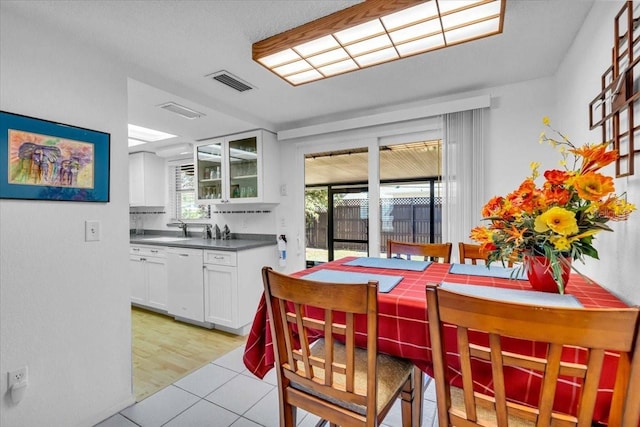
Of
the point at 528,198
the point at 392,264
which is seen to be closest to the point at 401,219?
the point at 392,264

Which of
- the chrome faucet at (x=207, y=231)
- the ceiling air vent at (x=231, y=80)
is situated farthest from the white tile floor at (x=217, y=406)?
the ceiling air vent at (x=231, y=80)

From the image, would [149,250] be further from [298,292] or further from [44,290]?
[298,292]

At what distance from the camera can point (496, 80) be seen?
233cm

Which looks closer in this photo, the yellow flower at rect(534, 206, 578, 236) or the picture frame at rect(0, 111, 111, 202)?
the yellow flower at rect(534, 206, 578, 236)

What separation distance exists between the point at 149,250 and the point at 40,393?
2.15m

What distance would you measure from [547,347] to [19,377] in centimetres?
220

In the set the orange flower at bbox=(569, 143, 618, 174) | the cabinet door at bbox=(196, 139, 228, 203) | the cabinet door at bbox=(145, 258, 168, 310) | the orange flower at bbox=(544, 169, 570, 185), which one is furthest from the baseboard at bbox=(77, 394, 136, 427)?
the orange flower at bbox=(569, 143, 618, 174)

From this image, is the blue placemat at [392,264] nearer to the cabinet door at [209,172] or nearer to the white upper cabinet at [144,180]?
the cabinet door at [209,172]

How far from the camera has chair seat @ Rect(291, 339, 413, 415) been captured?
106cm

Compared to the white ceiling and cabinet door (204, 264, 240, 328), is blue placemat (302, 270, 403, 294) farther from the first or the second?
cabinet door (204, 264, 240, 328)

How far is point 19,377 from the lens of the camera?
1.46 m

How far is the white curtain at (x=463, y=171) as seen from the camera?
2.47 meters

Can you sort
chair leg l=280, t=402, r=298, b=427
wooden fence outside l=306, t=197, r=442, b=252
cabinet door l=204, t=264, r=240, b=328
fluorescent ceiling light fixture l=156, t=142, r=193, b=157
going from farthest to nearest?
1. fluorescent ceiling light fixture l=156, t=142, r=193, b=157
2. wooden fence outside l=306, t=197, r=442, b=252
3. cabinet door l=204, t=264, r=240, b=328
4. chair leg l=280, t=402, r=298, b=427

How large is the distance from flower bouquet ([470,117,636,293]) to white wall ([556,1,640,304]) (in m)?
0.12
